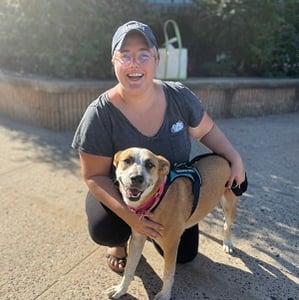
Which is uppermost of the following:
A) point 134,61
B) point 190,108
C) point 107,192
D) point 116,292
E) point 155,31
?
point 155,31

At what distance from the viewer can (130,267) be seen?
8.07 feet

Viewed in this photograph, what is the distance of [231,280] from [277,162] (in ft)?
7.03

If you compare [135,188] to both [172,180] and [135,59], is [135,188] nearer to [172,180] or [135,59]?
[172,180]

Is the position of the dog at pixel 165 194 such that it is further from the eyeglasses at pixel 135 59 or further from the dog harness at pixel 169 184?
the eyeglasses at pixel 135 59

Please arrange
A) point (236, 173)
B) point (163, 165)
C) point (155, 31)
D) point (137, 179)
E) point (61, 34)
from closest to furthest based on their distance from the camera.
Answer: point (137, 179), point (163, 165), point (236, 173), point (61, 34), point (155, 31)

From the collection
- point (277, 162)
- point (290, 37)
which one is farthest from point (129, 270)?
point (290, 37)

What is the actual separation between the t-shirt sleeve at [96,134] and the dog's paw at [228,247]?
1.09 meters

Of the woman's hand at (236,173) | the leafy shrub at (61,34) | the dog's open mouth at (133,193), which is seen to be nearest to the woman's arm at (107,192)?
the dog's open mouth at (133,193)

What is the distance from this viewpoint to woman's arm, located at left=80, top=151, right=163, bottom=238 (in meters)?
2.27

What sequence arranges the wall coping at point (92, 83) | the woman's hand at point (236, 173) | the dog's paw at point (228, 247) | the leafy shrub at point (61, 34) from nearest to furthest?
the woman's hand at point (236, 173)
the dog's paw at point (228, 247)
the wall coping at point (92, 83)
the leafy shrub at point (61, 34)

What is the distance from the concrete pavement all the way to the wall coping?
85cm

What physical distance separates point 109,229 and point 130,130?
0.61 meters

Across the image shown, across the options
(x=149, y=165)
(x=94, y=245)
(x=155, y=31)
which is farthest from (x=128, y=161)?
(x=155, y=31)

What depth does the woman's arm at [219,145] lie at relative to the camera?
266cm
